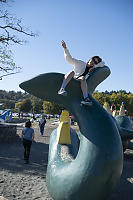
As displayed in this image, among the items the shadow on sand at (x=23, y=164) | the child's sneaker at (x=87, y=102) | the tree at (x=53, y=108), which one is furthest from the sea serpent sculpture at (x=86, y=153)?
the tree at (x=53, y=108)

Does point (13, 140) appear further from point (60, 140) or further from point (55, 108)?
point (55, 108)

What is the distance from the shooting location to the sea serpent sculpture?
2.96 metres

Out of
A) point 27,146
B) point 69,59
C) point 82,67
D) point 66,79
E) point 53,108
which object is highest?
point 53,108

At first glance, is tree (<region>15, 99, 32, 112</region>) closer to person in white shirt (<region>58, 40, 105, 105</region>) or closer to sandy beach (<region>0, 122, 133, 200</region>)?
sandy beach (<region>0, 122, 133, 200</region>)

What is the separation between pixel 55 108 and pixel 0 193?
44.3 m

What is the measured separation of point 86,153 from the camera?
311 cm

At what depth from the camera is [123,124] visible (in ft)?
30.9

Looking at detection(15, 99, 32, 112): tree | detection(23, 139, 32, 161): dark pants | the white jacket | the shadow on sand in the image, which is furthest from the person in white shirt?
detection(15, 99, 32, 112): tree

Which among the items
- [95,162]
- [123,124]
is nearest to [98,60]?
[95,162]

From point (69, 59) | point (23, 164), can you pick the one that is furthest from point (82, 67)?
point (23, 164)

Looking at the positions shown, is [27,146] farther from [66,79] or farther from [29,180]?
[66,79]

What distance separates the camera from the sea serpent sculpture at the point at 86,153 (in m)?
2.96

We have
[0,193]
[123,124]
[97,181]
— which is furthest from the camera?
[123,124]

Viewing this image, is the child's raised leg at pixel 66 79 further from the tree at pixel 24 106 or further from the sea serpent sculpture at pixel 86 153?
the tree at pixel 24 106
